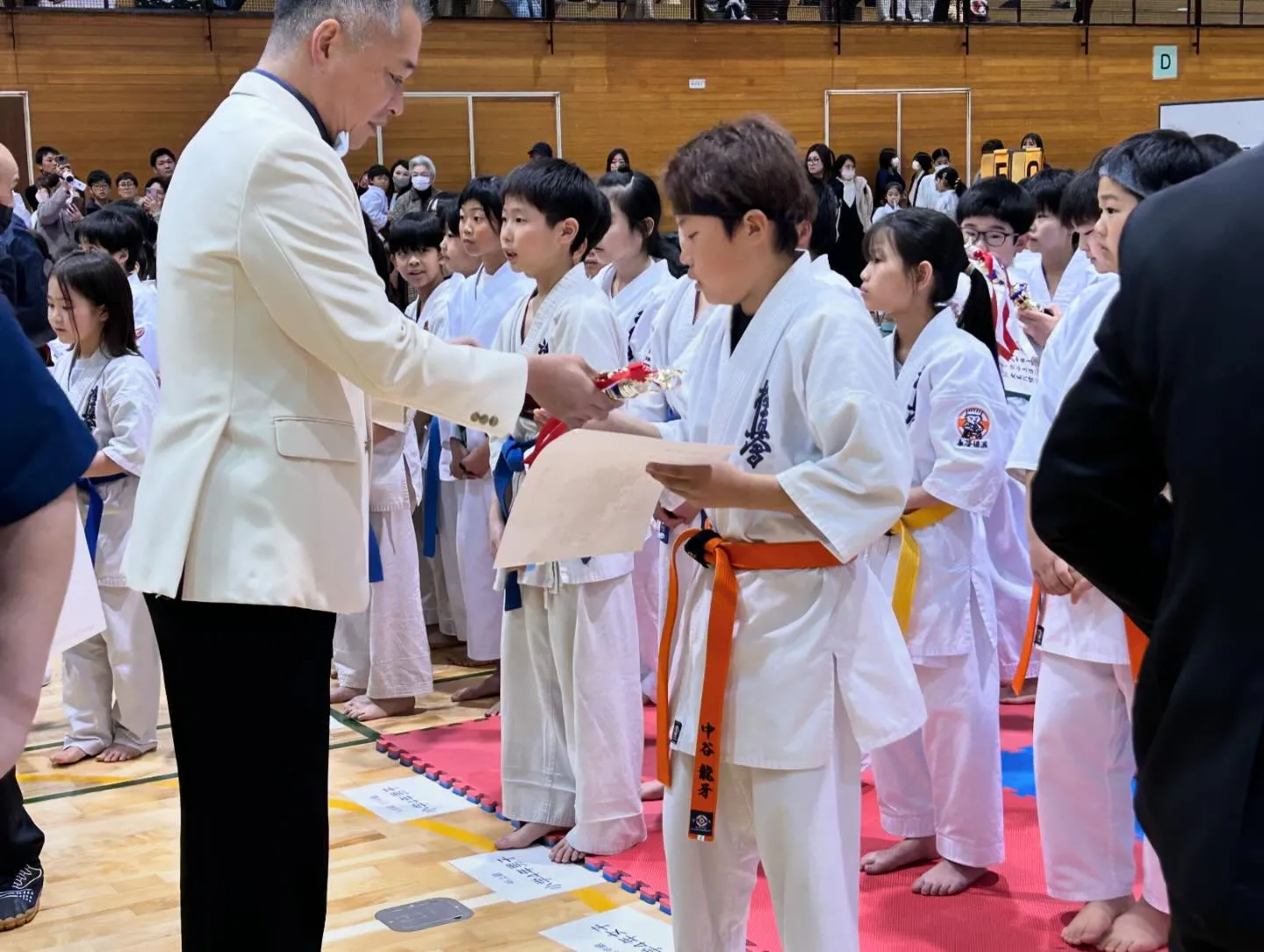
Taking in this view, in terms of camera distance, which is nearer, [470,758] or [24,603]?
[24,603]

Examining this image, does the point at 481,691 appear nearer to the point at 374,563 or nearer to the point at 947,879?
the point at 374,563

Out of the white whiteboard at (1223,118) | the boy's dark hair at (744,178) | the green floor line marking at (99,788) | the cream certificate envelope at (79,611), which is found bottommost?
the green floor line marking at (99,788)

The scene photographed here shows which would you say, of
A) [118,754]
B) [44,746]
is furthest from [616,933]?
[44,746]

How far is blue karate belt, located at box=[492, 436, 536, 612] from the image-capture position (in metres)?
3.70

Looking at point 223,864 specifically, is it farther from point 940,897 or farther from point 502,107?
point 502,107

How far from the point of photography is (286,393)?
87.0 inches

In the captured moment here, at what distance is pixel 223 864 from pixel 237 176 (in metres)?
1.10

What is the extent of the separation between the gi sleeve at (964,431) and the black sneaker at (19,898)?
7.83 feet

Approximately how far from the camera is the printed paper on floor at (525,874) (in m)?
3.48

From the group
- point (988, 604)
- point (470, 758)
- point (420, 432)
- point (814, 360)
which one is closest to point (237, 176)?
point (814, 360)

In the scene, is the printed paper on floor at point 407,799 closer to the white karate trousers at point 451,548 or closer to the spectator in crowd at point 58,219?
the white karate trousers at point 451,548

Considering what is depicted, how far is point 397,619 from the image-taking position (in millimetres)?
4938

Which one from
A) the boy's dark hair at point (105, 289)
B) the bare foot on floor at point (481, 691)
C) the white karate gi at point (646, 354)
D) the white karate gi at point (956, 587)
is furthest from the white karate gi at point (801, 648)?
the bare foot on floor at point (481, 691)

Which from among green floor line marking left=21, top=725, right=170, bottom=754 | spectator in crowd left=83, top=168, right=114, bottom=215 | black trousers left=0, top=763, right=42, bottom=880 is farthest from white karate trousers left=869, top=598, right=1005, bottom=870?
spectator in crowd left=83, top=168, right=114, bottom=215
